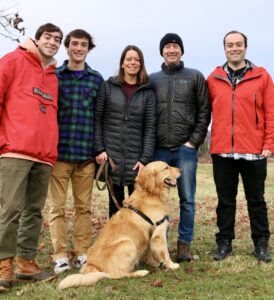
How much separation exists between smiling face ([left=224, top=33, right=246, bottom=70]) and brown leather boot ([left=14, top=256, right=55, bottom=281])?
12.4 ft

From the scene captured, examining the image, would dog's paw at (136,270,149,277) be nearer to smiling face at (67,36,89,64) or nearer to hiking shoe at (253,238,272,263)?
hiking shoe at (253,238,272,263)

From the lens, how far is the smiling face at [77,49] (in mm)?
5836

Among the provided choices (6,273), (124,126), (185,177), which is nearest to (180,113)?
(124,126)

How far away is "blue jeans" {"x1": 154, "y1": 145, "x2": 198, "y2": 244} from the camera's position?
6.15 meters

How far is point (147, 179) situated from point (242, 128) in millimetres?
1497

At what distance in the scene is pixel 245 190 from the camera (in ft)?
20.5

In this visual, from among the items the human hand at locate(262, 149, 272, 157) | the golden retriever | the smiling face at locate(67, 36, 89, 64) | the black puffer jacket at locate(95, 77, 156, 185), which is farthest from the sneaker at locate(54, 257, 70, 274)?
the human hand at locate(262, 149, 272, 157)

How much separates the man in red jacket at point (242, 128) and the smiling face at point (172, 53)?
1.89 ft

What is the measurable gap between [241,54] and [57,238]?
360 cm

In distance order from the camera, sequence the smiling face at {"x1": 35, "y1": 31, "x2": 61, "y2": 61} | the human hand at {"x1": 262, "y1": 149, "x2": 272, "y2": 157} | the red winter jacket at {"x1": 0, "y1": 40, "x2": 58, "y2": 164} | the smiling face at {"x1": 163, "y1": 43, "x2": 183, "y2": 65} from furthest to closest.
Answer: the smiling face at {"x1": 163, "y1": 43, "x2": 183, "y2": 65} → the human hand at {"x1": 262, "y1": 149, "x2": 272, "y2": 157} → the smiling face at {"x1": 35, "y1": 31, "x2": 61, "y2": 61} → the red winter jacket at {"x1": 0, "y1": 40, "x2": 58, "y2": 164}

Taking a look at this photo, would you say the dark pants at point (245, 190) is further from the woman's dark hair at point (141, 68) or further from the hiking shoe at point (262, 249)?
the woman's dark hair at point (141, 68)

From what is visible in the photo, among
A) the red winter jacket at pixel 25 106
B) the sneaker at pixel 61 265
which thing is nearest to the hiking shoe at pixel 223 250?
the sneaker at pixel 61 265

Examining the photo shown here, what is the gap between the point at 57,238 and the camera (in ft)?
19.4

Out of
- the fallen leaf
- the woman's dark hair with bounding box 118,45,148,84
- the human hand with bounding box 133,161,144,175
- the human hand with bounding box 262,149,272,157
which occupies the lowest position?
the fallen leaf
